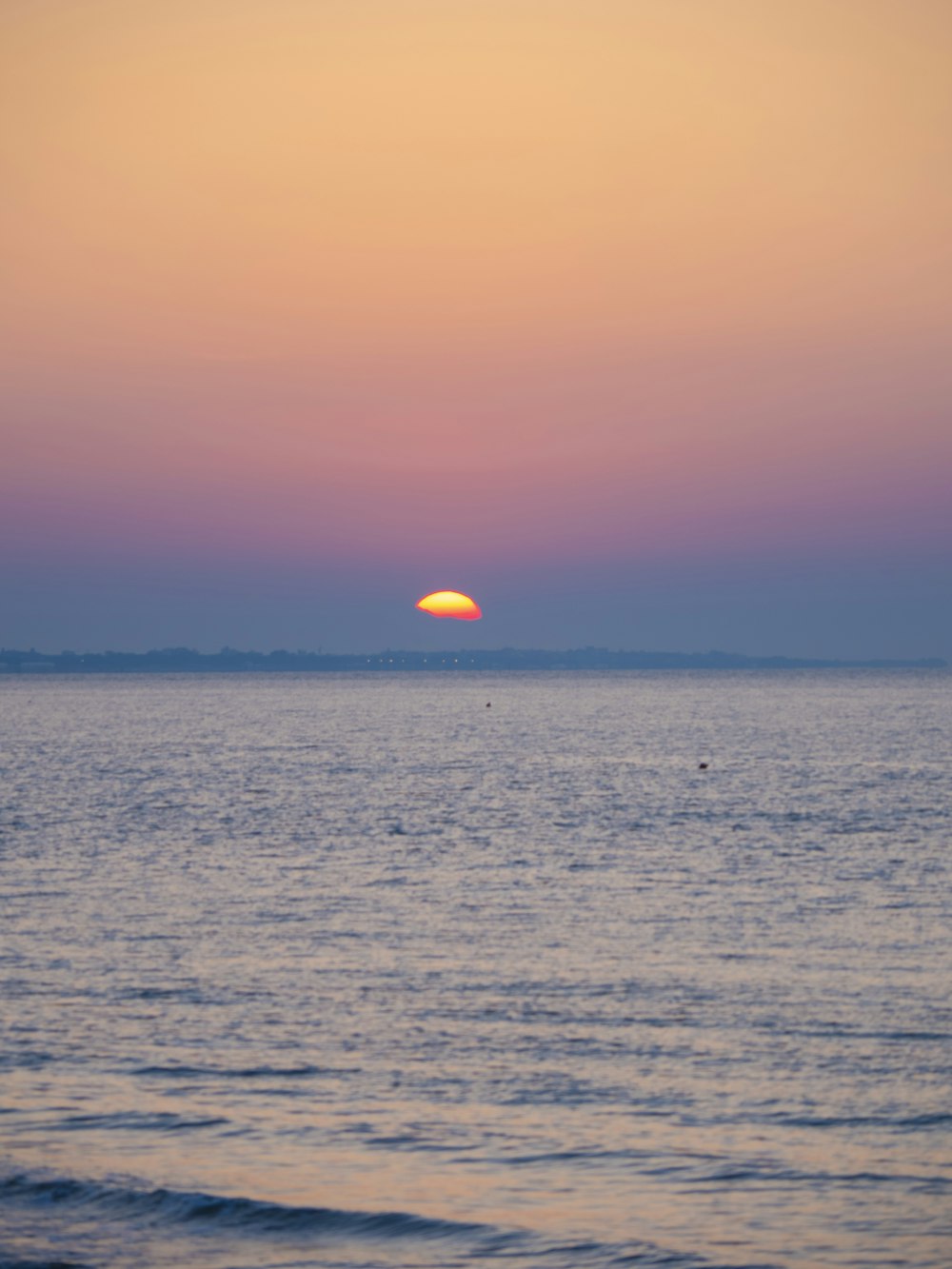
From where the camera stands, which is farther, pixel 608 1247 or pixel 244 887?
pixel 244 887

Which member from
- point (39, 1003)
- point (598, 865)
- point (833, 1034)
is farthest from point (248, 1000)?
point (598, 865)

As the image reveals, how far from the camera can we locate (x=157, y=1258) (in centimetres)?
1498

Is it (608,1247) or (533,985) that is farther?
(533,985)

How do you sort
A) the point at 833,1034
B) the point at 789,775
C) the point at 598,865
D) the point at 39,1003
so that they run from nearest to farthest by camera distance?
1. the point at 833,1034
2. the point at 39,1003
3. the point at 598,865
4. the point at 789,775

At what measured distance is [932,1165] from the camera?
1761 centimetres

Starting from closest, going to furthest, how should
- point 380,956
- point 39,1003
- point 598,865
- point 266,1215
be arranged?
point 266,1215 < point 39,1003 < point 380,956 < point 598,865

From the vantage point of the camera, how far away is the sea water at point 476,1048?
15.9 meters

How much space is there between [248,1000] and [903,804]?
47.3 m

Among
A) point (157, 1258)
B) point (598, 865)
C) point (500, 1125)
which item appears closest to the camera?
point (157, 1258)

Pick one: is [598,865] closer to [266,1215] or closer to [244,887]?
[244,887]

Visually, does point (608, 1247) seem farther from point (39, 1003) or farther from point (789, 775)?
point (789, 775)

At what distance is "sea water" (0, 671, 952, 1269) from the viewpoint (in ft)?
52.3

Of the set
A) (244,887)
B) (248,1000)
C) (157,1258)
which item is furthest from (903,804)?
(157,1258)

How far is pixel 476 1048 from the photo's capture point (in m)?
22.9
